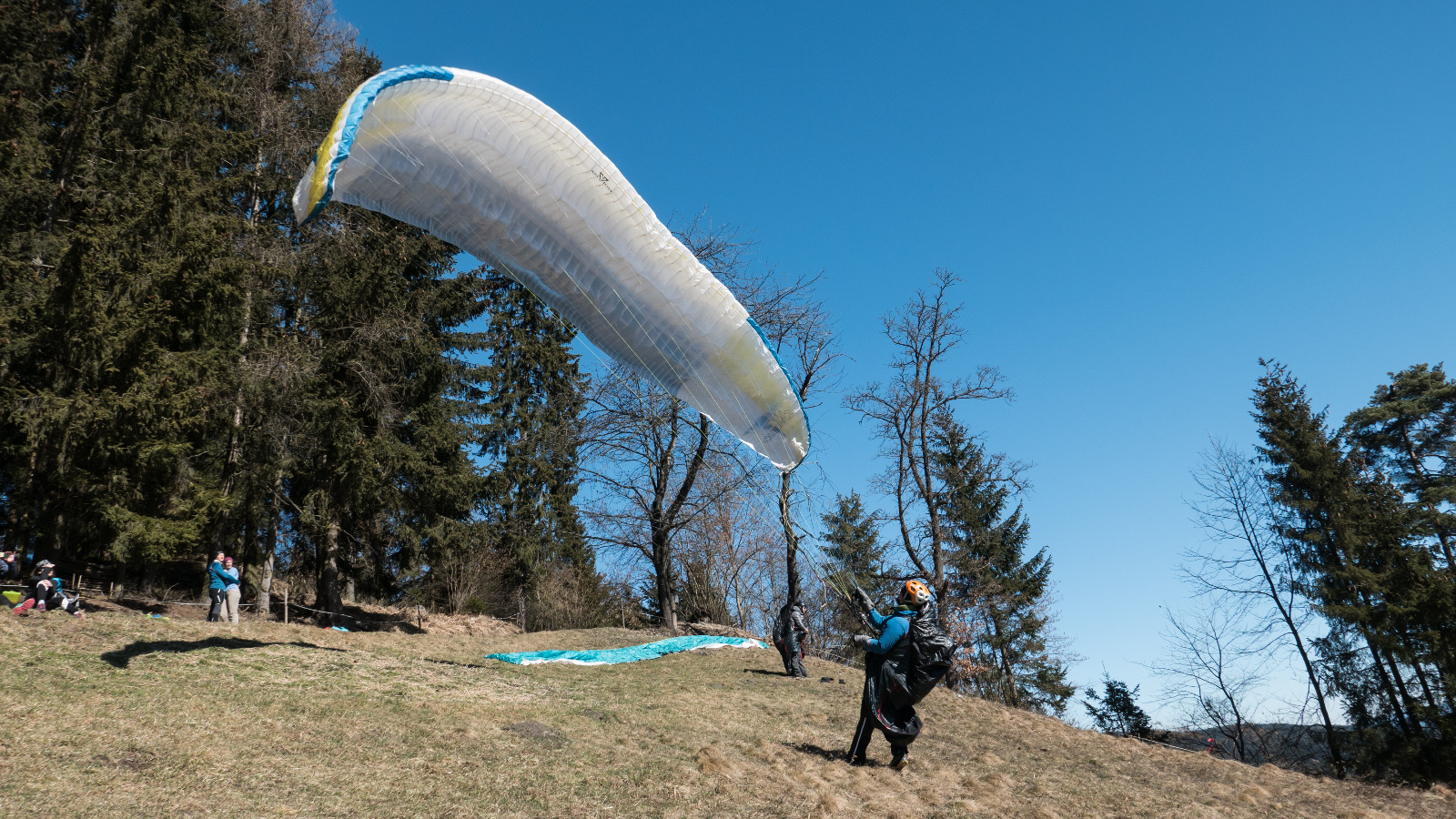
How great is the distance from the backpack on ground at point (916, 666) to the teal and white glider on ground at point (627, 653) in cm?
704

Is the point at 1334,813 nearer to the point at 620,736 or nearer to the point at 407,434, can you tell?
the point at 620,736

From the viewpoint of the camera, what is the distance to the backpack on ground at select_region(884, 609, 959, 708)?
7.13 meters

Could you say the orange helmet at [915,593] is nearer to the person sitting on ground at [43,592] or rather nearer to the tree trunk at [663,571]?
the person sitting on ground at [43,592]

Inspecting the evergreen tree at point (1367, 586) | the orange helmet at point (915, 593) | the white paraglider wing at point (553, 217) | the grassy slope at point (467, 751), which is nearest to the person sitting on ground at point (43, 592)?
the grassy slope at point (467, 751)

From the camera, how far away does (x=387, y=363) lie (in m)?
18.4

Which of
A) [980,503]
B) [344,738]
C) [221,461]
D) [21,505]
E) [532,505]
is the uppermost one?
[980,503]

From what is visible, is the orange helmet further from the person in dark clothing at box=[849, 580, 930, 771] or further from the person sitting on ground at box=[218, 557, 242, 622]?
the person sitting on ground at box=[218, 557, 242, 622]

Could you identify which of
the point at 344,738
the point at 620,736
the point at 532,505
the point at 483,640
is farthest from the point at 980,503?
the point at 344,738

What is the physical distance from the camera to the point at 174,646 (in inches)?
344

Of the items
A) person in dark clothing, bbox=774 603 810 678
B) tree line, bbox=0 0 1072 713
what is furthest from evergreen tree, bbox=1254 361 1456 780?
person in dark clothing, bbox=774 603 810 678

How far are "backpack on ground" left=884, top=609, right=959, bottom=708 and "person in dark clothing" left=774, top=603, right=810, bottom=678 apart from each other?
6470 millimetres

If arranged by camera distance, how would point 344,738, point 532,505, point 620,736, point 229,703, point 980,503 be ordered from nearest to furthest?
point 344,738
point 229,703
point 620,736
point 532,505
point 980,503

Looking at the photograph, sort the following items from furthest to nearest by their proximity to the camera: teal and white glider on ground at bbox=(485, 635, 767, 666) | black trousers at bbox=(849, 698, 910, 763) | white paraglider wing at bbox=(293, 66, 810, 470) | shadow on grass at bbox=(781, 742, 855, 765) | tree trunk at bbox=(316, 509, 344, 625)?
tree trunk at bbox=(316, 509, 344, 625), teal and white glider on ground at bbox=(485, 635, 767, 666), shadow on grass at bbox=(781, 742, 855, 765), black trousers at bbox=(849, 698, 910, 763), white paraglider wing at bbox=(293, 66, 810, 470)

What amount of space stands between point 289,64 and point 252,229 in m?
5.55
